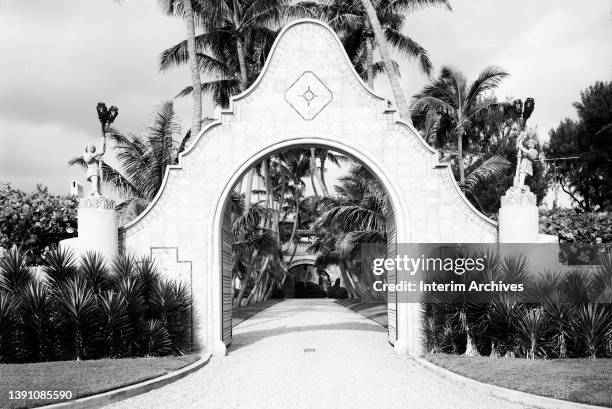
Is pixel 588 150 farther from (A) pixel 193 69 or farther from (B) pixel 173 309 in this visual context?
(B) pixel 173 309

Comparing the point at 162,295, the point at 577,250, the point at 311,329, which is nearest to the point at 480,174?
the point at 577,250

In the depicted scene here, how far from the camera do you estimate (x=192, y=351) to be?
15000mm

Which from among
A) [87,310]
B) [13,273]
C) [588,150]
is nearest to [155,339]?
[87,310]

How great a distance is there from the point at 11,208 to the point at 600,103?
3099cm

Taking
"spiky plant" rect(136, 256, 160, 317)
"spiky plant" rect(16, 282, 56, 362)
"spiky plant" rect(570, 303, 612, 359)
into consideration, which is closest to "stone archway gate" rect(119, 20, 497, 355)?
"spiky plant" rect(136, 256, 160, 317)

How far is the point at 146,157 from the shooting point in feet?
94.8

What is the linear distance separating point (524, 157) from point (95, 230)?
1022 centimetres

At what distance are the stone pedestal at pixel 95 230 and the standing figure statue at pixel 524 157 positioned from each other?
959 cm

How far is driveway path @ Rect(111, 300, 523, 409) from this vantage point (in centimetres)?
948

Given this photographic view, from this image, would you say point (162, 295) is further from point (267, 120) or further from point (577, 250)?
point (577, 250)

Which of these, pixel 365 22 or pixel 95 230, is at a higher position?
pixel 365 22

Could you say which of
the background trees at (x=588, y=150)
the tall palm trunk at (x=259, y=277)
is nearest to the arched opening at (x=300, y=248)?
the tall palm trunk at (x=259, y=277)

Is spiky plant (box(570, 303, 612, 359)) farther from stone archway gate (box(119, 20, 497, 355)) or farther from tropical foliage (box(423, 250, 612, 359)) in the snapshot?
stone archway gate (box(119, 20, 497, 355))

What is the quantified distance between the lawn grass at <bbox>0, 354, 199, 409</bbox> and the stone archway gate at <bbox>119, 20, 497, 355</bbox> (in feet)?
9.84
